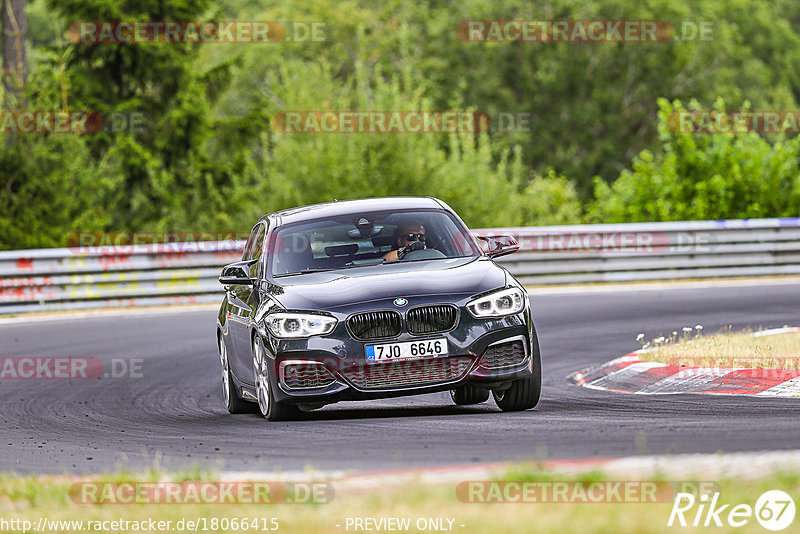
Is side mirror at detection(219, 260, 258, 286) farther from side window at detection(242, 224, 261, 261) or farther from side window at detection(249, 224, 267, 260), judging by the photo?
side window at detection(242, 224, 261, 261)

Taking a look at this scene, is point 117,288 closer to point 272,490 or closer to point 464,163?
point 464,163

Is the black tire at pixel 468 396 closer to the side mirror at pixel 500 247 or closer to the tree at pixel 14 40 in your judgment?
the side mirror at pixel 500 247

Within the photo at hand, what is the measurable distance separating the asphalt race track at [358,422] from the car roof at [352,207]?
1533 millimetres

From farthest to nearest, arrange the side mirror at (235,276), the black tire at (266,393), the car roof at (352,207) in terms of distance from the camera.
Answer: the car roof at (352,207) → the side mirror at (235,276) → the black tire at (266,393)

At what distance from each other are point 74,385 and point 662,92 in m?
57.8

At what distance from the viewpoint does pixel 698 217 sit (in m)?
27.1

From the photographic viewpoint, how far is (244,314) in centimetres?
1069

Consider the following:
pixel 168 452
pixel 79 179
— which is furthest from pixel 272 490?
pixel 79 179

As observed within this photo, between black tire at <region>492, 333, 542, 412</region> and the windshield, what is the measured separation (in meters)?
1.17

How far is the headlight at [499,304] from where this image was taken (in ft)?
30.9

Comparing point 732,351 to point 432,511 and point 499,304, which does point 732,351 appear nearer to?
point 499,304

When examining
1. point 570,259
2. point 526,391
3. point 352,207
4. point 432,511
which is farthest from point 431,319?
point 570,259

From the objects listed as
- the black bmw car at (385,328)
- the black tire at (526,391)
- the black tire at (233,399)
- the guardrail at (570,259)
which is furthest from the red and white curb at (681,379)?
the guardrail at (570,259)

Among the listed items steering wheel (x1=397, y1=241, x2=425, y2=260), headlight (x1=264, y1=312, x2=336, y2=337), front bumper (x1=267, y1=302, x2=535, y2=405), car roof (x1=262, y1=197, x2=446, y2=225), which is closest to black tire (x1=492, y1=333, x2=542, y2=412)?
front bumper (x1=267, y1=302, x2=535, y2=405)
